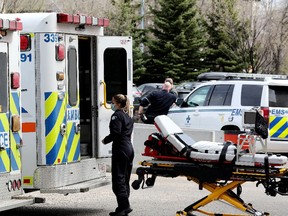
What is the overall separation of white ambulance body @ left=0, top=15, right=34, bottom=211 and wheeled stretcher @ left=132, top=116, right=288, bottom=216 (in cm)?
151

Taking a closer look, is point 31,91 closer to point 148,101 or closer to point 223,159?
point 223,159

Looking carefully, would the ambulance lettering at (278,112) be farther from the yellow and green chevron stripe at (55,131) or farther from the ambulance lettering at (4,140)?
the ambulance lettering at (4,140)

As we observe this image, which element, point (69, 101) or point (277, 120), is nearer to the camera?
point (69, 101)

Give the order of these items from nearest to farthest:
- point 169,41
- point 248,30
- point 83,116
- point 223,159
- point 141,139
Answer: point 223,159
point 83,116
point 141,139
point 248,30
point 169,41

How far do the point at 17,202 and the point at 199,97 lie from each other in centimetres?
969

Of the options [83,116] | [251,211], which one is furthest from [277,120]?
[251,211]

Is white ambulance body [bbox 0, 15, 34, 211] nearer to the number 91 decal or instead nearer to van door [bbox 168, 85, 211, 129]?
the number 91 decal

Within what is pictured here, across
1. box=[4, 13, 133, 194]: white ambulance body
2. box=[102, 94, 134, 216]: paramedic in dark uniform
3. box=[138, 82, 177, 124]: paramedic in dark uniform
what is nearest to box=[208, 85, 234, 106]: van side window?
box=[138, 82, 177, 124]: paramedic in dark uniform

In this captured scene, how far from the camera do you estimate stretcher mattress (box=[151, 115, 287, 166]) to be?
31.5 feet

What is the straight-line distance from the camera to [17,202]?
989 centimetres

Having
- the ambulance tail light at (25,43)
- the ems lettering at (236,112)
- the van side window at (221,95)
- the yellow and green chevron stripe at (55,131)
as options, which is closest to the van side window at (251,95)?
the ems lettering at (236,112)

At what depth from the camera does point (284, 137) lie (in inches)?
685

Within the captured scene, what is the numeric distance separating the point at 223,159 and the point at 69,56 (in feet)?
9.37

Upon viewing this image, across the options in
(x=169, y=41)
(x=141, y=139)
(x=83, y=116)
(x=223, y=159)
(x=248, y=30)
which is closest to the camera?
(x=223, y=159)
